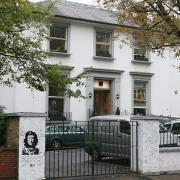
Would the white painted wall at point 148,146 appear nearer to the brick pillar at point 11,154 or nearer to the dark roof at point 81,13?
the brick pillar at point 11,154

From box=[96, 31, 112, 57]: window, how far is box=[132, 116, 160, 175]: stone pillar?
1694cm

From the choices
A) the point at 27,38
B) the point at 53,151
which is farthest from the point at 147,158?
the point at 27,38

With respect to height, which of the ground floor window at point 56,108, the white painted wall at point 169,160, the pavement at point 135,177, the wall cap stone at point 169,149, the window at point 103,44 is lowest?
the pavement at point 135,177

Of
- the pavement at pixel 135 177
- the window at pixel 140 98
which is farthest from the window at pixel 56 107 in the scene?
the pavement at pixel 135 177

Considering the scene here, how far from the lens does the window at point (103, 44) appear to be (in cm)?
3438

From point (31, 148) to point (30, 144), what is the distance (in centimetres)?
12

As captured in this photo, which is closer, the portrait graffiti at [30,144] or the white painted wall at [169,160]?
the portrait graffiti at [30,144]

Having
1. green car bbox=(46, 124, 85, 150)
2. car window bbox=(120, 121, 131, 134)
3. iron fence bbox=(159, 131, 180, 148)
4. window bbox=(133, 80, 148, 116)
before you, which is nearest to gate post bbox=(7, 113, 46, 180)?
green car bbox=(46, 124, 85, 150)

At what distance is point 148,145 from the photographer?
57.7 feet

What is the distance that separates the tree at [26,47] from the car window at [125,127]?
3.07 m

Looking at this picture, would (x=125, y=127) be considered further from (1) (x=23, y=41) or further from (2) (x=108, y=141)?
(1) (x=23, y=41)

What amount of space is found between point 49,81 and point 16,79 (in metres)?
1.31

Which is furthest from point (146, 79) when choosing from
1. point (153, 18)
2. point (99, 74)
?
point (153, 18)

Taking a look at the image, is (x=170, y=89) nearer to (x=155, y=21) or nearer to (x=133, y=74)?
(x=133, y=74)
